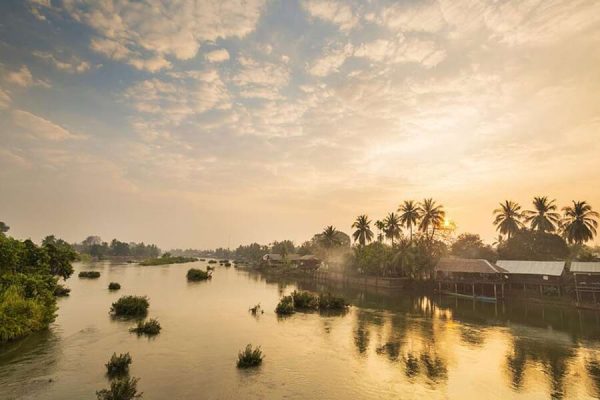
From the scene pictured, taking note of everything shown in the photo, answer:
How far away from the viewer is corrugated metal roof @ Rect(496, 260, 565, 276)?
5503cm

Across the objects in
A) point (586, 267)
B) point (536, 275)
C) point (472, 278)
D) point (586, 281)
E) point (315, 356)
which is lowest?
point (315, 356)

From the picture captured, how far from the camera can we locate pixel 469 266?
202ft

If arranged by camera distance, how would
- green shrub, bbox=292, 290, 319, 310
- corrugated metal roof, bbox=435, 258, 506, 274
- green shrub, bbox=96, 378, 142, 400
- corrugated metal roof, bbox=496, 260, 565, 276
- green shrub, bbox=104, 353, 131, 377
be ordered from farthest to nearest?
corrugated metal roof, bbox=435, 258, 506, 274, corrugated metal roof, bbox=496, 260, 565, 276, green shrub, bbox=292, 290, 319, 310, green shrub, bbox=104, 353, 131, 377, green shrub, bbox=96, 378, 142, 400

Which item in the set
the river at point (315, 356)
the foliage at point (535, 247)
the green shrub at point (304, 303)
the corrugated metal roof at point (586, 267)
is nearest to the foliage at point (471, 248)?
the foliage at point (535, 247)

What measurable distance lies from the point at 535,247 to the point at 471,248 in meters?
13.8

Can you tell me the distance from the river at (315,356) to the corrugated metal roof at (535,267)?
14.3m

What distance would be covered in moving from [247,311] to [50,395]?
87.0ft

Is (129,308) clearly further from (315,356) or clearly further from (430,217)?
(430,217)

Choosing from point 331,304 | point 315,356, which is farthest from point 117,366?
point 331,304

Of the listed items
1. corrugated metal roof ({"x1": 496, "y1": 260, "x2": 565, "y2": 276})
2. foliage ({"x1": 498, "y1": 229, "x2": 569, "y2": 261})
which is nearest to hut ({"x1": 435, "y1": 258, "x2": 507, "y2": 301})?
corrugated metal roof ({"x1": 496, "y1": 260, "x2": 565, "y2": 276})

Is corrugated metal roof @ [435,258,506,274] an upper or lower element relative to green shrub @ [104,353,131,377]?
upper

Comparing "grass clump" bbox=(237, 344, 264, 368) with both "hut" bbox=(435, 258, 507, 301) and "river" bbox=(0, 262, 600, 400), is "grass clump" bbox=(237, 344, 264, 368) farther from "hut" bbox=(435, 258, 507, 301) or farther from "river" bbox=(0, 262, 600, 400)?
"hut" bbox=(435, 258, 507, 301)

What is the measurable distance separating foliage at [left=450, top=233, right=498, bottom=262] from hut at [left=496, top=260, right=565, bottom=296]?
1454 centimetres

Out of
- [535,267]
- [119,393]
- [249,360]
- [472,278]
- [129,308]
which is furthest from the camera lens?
[472,278]
